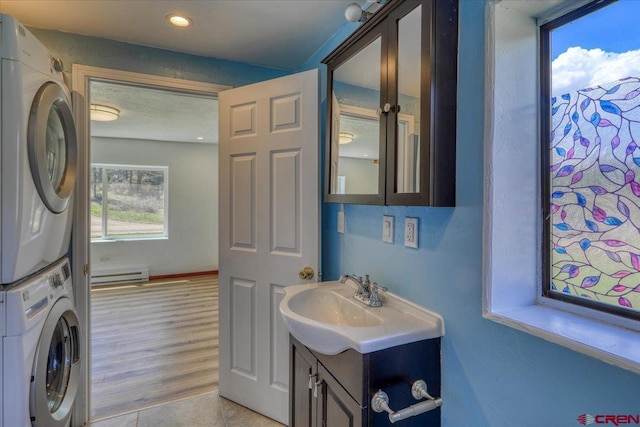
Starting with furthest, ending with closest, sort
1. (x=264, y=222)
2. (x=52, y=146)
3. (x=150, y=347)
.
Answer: (x=150, y=347)
(x=264, y=222)
(x=52, y=146)

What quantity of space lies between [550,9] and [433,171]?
21.2 inches

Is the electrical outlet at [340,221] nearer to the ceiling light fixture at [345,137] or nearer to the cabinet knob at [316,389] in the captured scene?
the ceiling light fixture at [345,137]

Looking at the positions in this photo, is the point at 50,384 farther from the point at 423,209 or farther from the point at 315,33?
the point at 315,33

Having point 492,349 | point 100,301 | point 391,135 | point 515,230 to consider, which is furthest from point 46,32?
point 100,301

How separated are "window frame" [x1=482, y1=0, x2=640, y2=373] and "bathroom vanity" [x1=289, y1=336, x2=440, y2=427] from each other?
0.99 feet

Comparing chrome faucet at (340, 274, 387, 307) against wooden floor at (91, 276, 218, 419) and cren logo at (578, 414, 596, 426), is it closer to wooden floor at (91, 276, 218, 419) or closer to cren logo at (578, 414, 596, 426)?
cren logo at (578, 414, 596, 426)

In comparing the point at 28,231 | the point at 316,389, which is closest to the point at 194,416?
the point at 316,389

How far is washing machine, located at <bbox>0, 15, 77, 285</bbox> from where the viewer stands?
3.57ft

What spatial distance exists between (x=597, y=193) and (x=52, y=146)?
6.95ft

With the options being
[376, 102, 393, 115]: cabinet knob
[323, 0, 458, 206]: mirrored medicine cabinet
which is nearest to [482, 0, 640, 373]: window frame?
[323, 0, 458, 206]: mirrored medicine cabinet

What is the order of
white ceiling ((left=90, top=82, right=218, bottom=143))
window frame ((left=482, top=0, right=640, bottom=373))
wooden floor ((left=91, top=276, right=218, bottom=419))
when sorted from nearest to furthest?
window frame ((left=482, top=0, right=640, bottom=373)) < wooden floor ((left=91, top=276, right=218, bottom=419)) < white ceiling ((left=90, top=82, right=218, bottom=143))

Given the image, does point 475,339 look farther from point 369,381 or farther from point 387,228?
point 387,228

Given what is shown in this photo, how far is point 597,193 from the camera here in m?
0.80

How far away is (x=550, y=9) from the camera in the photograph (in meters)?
0.88
